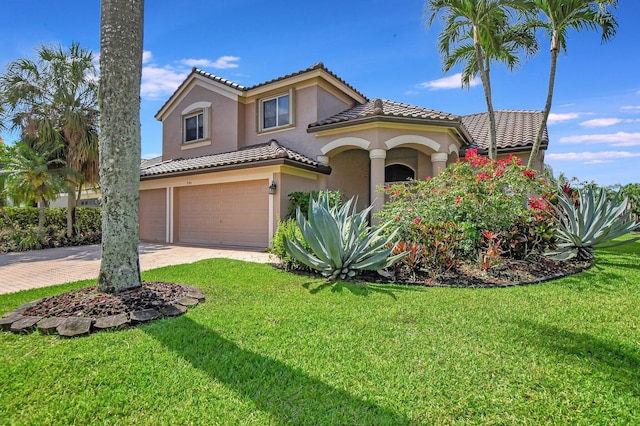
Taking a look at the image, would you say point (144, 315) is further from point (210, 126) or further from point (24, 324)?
point (210, 126)

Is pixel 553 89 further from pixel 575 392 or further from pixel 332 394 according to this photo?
pixel 332 394

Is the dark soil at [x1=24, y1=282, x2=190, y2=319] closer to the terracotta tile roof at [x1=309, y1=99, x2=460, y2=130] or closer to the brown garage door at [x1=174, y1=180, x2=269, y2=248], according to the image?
the brown garage door at [x1=174, y1=180, x2=269, y2=248]

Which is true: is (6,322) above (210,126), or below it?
below

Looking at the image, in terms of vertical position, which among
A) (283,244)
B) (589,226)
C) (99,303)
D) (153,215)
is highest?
(153,215)

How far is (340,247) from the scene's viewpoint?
6.91m

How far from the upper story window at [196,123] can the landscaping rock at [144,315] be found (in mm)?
15032

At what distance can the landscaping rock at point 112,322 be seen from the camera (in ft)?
14.7

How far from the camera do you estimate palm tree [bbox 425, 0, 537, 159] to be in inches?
464

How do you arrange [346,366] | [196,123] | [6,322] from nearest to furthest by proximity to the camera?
1. [346,366]
2. [6,322]
3. [196,123]

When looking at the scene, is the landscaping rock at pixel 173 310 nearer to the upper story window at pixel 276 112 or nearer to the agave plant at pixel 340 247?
the agave plant at pixel 340 247

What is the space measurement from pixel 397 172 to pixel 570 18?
8.74 metres

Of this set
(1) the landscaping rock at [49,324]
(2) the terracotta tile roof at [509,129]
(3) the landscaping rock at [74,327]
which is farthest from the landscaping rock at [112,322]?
(2) the terracotta tile roof at [509,129]

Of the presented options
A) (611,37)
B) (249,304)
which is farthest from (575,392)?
(611,37)

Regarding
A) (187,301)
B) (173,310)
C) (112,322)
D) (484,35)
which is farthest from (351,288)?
(484,35)
